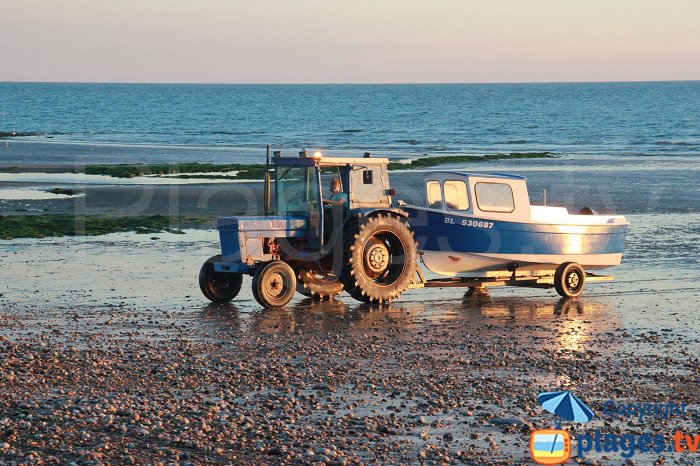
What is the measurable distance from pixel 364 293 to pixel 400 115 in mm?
112250

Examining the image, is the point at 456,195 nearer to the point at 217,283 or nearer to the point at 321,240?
the point at 321,240

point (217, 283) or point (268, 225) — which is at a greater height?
point (268, 225)

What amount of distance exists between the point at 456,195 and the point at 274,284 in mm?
3943

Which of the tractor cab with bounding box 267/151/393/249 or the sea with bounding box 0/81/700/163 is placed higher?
the sea with bounding box 0/81/700/163

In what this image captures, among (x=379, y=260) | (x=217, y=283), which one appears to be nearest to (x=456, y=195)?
(x=379, y=260)

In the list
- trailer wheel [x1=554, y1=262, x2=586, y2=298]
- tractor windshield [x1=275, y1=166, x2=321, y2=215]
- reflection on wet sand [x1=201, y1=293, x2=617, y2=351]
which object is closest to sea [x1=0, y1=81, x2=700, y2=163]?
tractor windshield [x1=275, y1=166, x2=321, y2=215]

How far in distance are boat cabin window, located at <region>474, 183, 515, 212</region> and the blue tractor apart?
5.19 feet

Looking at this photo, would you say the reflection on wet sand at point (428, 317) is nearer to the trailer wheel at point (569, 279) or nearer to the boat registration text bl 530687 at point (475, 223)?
the trailer wheel at point (569, 279)

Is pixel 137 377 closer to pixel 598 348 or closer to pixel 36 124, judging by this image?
pixel 598 348

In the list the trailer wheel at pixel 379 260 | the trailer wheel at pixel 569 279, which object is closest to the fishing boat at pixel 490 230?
the trailer wheel at pixel 569 279

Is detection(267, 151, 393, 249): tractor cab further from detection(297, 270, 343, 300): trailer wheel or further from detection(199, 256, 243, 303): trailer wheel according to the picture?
detection(199, 256, 243, 303): trailer wheel

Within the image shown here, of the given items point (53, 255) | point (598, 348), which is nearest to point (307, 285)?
point (598, 348)

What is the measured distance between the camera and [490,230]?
19.3 m

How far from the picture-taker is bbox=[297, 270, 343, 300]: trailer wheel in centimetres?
1878
